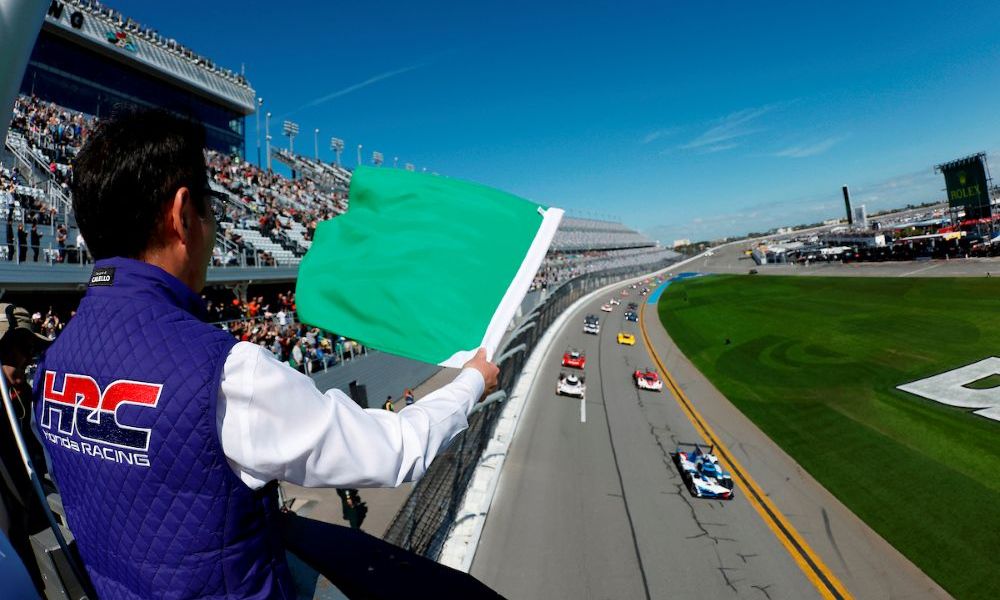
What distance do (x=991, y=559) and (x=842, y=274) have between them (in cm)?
5524

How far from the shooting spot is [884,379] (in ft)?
71.0

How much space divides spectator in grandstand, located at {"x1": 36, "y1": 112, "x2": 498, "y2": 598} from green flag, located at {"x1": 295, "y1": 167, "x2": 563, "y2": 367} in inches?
59.4

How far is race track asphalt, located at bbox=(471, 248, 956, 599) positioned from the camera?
9.02m

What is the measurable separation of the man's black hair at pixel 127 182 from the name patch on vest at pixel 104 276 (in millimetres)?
89

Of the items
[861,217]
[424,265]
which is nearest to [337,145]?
[424,265]

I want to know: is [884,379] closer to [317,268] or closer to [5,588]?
[317,268]

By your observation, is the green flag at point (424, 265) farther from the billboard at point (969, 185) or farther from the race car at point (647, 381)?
the billboard at point (969, 185)

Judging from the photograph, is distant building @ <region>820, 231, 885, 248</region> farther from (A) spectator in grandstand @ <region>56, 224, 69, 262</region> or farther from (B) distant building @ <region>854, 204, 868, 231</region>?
(A) spectator in grandstand @ <region>56, 224, 69, 262</region>

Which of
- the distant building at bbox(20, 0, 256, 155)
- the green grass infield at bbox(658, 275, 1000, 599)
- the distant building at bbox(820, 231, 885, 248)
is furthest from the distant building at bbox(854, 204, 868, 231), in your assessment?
the distant building at bbox(20, 0, 256, 155)

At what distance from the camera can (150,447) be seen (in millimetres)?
1184

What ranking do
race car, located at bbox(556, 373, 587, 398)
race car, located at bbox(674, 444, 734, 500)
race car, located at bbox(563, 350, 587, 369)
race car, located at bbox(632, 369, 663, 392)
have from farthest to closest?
1. race car, located at bbox(563, 350, 587, 369)
2. race car, located at bbox(632, 369, 663, 392)
3. race car, located at bbox(556, 373, 587, 398)
4. race car, located at bbox(674, 444, 734, 500)

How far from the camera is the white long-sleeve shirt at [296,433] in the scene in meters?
1.12

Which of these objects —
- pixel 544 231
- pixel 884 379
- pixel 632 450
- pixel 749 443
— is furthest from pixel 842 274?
pixel 544 231

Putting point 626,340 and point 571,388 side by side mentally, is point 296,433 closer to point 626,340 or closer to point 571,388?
point 571,388
